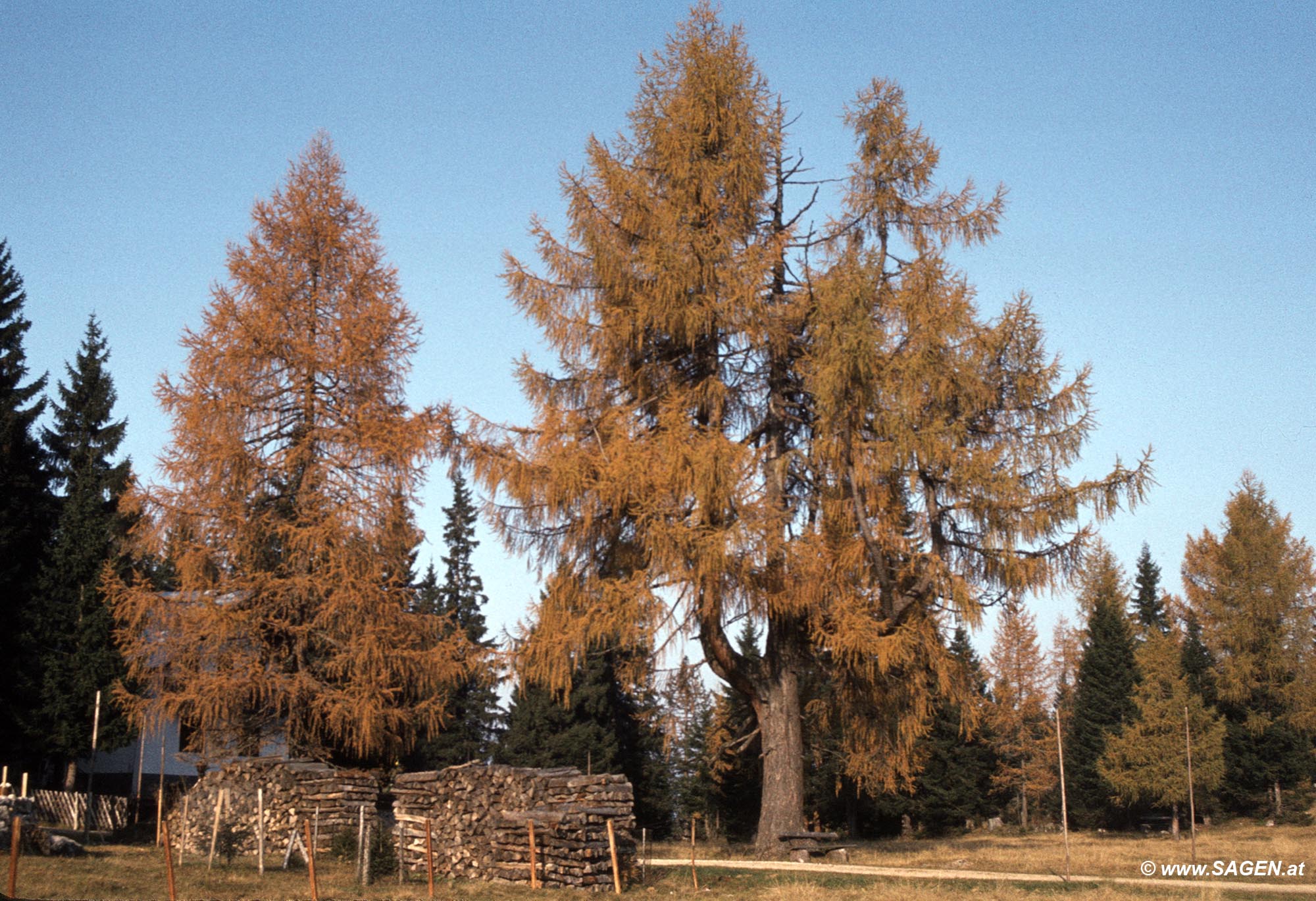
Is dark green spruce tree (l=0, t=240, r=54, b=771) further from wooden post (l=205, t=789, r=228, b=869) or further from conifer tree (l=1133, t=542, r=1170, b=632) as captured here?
conifer tree (l=1133, t=542, r=1170, b=632)

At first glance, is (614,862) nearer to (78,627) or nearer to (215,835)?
(215,835)

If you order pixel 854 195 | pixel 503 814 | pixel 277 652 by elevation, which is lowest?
pixel 503 814

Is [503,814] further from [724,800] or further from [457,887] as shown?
[724,800]

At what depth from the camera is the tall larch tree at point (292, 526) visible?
20.2 meters

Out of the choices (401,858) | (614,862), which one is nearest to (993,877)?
(614,862)

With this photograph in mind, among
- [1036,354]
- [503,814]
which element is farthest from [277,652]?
[1036,354]

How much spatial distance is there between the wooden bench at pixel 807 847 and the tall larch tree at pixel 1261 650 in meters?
31.3

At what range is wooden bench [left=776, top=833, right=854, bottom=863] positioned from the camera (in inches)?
718

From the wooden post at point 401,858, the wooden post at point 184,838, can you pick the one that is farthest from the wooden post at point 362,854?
the wooden post at point 184,838

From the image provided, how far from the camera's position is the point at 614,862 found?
48.0 feet

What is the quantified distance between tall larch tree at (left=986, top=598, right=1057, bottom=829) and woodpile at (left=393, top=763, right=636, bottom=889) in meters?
35.3

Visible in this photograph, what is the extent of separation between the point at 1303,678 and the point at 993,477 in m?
33.8

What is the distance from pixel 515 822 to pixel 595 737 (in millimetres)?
23098

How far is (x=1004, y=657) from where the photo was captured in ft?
167
